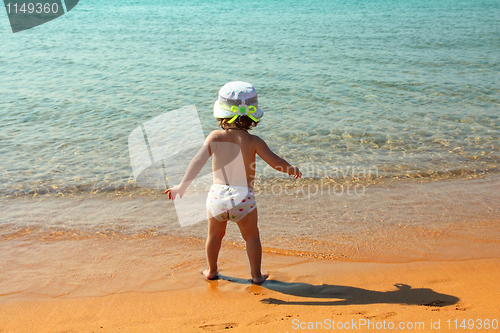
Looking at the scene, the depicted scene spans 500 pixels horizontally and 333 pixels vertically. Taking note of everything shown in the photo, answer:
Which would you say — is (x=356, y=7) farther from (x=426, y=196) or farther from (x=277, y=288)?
(x=277, y=288)

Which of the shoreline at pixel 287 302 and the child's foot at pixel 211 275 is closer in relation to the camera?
the shoreline at pixel 287 302

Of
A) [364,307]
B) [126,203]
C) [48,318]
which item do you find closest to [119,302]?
[48,318]

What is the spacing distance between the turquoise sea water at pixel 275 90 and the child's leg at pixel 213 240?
2617 mm

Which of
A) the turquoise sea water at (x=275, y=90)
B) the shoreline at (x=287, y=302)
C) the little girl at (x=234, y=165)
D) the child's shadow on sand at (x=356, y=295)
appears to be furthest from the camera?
the turquoise sea water at (x=275, y=90)

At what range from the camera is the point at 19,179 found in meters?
5.46

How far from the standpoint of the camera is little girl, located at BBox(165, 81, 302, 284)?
9.43 feet

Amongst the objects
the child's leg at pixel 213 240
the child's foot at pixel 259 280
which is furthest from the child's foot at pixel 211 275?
the child's foot at pixel 259 280

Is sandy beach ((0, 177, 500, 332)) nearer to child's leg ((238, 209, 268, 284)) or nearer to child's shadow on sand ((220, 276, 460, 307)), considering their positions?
child's shadow on sand ((220, 276, 460, 307))

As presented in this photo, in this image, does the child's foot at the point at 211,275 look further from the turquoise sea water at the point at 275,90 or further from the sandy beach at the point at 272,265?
the turquoise sea water at the point at 275,90

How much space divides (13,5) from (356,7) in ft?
69.8

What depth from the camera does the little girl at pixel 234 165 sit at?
287 cm

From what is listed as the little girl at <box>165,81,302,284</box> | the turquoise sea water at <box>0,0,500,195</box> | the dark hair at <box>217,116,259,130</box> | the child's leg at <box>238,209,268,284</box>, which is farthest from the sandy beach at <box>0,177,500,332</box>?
the dark hair at <box>217,116,259,130</box>

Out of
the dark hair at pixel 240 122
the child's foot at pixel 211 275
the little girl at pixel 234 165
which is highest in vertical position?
the dark hair at pixel 240 122

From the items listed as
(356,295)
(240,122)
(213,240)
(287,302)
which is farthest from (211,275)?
(240,122)
